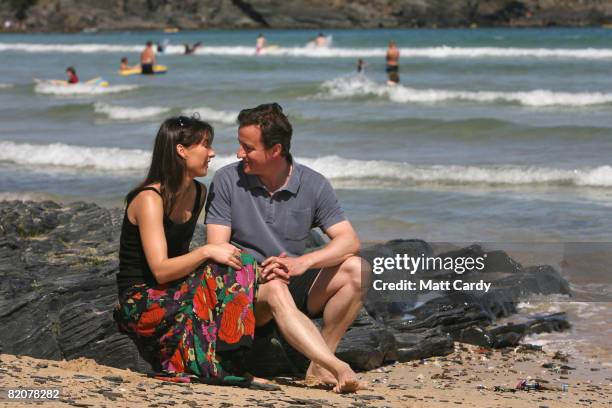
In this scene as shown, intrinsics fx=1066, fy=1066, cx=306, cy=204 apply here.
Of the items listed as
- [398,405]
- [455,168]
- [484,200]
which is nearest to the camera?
[398,405]

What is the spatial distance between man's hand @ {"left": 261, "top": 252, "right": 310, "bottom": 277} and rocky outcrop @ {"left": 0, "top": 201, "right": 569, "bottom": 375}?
330mm

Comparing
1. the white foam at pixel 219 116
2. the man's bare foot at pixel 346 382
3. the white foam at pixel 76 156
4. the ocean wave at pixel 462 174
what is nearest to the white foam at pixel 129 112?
the white foam at pixel 219 116

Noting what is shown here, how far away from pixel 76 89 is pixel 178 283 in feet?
82.1

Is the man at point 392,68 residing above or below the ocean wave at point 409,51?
above

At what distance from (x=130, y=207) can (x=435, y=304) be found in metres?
2.33

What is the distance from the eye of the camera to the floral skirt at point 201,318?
443 cm

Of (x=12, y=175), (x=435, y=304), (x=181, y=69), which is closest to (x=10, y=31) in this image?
(x=181, y=69)

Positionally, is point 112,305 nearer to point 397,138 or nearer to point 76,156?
point 76,156

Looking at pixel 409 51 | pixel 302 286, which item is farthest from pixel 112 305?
pixel 409 51

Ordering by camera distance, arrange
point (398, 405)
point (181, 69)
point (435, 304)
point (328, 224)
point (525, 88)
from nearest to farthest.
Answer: point (398, 405), point (328, 224), point (435, 304), point (525, 88), point (181, 69)

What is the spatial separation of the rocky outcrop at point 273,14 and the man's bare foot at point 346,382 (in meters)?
83.5

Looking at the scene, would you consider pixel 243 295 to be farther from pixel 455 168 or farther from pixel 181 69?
pixel 181 69

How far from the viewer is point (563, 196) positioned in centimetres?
1116

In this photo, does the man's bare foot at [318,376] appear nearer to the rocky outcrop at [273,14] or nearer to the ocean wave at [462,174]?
the ocean wave at [462,174]
